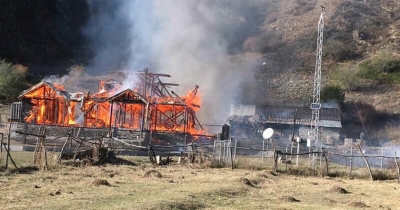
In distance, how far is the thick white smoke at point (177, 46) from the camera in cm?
7344

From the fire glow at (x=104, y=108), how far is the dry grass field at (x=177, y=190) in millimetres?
16077

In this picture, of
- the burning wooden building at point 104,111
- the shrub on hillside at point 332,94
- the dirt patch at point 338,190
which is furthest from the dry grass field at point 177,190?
the shrub on hillside at point 332,94

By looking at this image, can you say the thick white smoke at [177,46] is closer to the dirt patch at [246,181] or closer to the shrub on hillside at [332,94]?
the shrub on hillside at [332,94]

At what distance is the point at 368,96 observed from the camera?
73000 mm

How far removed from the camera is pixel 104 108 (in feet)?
149

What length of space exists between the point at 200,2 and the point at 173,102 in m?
63.0

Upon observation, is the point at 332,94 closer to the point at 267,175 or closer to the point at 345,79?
the point at 345,79

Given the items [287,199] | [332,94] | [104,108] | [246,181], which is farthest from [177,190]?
[332,94]

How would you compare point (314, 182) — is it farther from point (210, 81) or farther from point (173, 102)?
point (210, 81)

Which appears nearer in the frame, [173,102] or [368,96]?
[173,102]

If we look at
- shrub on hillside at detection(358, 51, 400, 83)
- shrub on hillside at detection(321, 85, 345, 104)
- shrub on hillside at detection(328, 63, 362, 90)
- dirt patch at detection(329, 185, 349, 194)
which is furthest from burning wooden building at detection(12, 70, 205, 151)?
shrub on hillside at detection(358, 51, 400, 83)

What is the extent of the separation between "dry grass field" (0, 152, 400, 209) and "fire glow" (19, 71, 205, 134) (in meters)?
16.1

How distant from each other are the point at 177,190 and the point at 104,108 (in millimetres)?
28050

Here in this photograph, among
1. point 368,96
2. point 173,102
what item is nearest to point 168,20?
point 368,96
